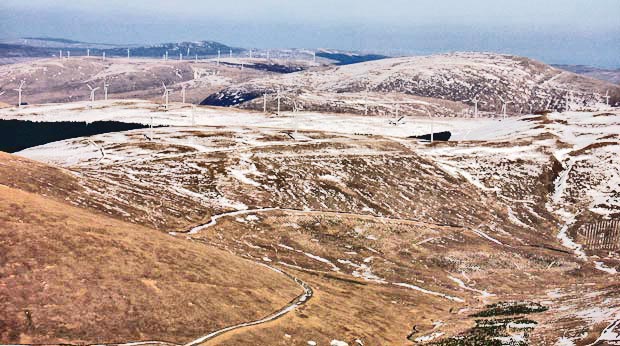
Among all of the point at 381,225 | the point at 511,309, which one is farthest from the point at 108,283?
the point at 381,225

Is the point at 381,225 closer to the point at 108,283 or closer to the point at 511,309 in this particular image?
the point at 511,309

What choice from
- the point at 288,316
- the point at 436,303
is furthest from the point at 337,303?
the point at 436,303

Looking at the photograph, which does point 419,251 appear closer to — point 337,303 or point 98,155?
point 337,303

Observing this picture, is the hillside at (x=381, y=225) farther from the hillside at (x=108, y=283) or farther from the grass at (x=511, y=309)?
the hillside at (x=108, y=283)

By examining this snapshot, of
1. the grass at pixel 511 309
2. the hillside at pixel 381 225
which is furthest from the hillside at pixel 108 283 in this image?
the grass at pixel 511 309

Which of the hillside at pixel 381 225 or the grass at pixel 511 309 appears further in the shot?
the grass at pixel 511 309

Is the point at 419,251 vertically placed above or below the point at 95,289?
below

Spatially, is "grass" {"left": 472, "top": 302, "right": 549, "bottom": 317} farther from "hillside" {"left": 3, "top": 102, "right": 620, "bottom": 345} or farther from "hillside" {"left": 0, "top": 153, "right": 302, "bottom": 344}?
"hillside" {"left": 0, "top": 153, "right": 302, "bottom": 344}

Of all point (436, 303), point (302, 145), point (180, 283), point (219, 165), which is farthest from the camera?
point (302, 145)
